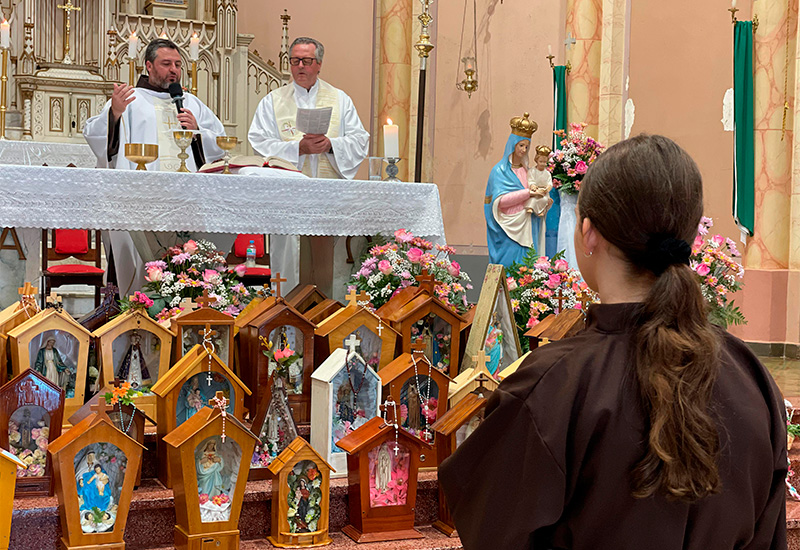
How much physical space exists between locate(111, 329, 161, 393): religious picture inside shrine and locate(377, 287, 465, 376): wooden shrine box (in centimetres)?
101

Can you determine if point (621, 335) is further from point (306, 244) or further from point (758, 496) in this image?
point (306, 244)

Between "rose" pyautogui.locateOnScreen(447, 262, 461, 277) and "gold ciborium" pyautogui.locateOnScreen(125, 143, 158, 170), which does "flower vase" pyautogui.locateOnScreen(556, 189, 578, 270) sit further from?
"gold ciborium" pyautogui.locateOnScreen(125, 143, 158, 170)

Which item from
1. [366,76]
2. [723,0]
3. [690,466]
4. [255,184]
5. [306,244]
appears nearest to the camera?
[690,466]

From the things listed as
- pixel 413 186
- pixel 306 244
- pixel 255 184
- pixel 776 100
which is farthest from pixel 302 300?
pixel 776 100

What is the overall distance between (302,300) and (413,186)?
1249mm

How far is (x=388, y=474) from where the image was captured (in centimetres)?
316

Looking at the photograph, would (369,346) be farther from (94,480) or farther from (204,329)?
(94,480)

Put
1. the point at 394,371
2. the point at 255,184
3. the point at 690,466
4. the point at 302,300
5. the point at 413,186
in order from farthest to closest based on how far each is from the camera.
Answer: the point at 413,186 < the point at 255,184 < the point at 302,300 < the point at 394,371 < the point at 690,466

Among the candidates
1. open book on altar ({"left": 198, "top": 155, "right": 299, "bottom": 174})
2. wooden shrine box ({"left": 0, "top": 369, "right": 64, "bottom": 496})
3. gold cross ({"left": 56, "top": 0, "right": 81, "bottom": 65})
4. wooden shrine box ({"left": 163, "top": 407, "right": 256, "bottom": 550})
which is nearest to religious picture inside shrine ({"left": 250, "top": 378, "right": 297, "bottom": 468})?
wooden shrine box ({"left": 163, "top": 407, "right": 256, "bottom": 550})

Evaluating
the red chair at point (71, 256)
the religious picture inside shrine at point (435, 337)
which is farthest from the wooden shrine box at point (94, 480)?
the red chair at point (71, 256)

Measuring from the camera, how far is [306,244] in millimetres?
6285

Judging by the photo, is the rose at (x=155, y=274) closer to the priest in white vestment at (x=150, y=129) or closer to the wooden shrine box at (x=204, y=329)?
the wooden shrine box at (x=204, y=329)

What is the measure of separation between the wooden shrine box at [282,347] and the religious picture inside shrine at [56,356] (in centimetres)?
67

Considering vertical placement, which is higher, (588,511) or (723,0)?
(723,0)
